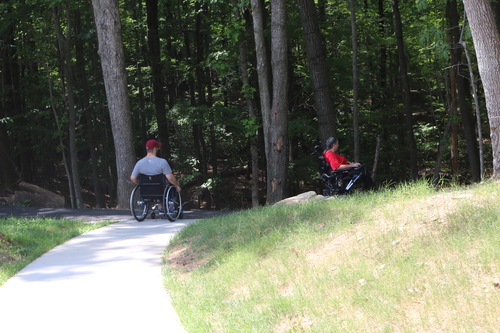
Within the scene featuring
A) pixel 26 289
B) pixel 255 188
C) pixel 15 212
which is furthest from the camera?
pixel 255 188

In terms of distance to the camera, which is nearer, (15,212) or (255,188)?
(15,212)

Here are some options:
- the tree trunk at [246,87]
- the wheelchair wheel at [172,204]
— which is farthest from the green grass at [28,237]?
the tree trunk at [246,87]

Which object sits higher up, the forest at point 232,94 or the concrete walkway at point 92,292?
the forest at point 232,94

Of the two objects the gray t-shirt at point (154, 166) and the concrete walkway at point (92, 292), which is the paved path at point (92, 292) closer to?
the concrete walkway at point (92, 292)

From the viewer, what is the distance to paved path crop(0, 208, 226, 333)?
4715 mm

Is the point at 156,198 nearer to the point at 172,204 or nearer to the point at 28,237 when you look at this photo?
the point at 172,204

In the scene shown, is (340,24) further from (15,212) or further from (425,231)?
(425,231)

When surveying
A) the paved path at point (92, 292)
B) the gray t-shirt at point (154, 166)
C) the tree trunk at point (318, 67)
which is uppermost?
the tree trunk at point (318, 67)

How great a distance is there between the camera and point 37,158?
99.2 feet

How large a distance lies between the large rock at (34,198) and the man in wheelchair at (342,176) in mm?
11693

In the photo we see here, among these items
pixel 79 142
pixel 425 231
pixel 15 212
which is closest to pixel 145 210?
pixel 15 212

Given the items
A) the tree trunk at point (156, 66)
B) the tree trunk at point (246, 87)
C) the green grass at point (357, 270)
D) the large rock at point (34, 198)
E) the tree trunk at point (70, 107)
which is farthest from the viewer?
the tree trunk at point (156, 66)

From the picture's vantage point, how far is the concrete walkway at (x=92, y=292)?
471 centimetres

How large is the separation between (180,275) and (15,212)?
816 centimetres
